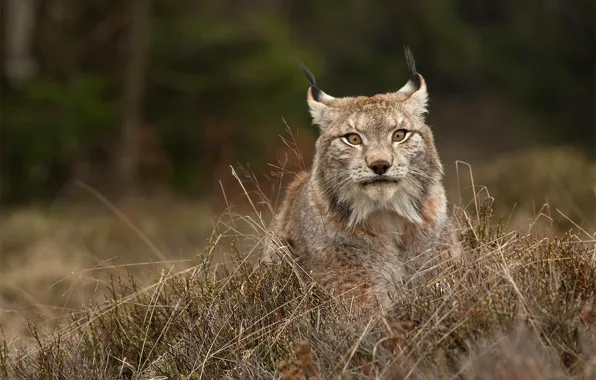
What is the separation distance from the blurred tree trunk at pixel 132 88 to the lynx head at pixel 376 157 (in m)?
11.8

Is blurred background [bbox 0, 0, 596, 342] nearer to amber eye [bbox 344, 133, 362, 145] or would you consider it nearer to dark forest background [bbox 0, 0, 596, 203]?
dark forest background [bbox 0, 0, 596, 203]

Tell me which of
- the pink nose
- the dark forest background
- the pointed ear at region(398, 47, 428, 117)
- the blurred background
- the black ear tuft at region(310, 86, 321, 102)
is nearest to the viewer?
the pink nose

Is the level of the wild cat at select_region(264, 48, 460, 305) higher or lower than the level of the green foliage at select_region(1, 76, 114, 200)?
higher

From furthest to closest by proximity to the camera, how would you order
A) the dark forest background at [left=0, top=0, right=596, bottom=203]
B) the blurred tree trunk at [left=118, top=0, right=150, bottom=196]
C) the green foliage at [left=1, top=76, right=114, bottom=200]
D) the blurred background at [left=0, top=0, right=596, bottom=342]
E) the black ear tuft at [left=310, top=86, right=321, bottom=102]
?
1. the blurred tree trunk at [left=118, top=0, right=150, bottom=196]
2. the dark forest background at [left=0, top=0, right=596, bottom=203]
3. the green foliage at [left=1, top=76, right=114, bottom=200]
4. the blurred background at [left=0, top=0, right=596, bottom=342]
5. the black ear tuft at [left=310, top=86, right=321, bottom=102]

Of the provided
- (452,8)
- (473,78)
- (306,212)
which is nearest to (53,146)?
(306,212)

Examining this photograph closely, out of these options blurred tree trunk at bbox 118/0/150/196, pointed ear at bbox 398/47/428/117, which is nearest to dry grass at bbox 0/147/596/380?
pointed ear at bbox 398/47/428/117

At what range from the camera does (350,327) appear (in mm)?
3830

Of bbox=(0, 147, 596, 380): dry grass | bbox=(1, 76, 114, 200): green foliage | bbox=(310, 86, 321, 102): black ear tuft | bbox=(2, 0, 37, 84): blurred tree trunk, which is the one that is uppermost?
bbox=(310, 86, 321, 102): black ear tuft

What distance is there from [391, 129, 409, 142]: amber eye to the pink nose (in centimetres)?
29

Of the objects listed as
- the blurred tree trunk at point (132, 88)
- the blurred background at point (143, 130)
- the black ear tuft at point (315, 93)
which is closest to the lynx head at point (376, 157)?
the black ear tuft at point (315, 93)

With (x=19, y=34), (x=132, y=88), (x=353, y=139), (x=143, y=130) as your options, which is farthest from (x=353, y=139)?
(x=19, y=34)

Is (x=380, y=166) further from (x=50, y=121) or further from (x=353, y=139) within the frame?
(x=50, y=121)

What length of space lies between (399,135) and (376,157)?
0.30 metres

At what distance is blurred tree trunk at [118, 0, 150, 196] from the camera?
16734mm
